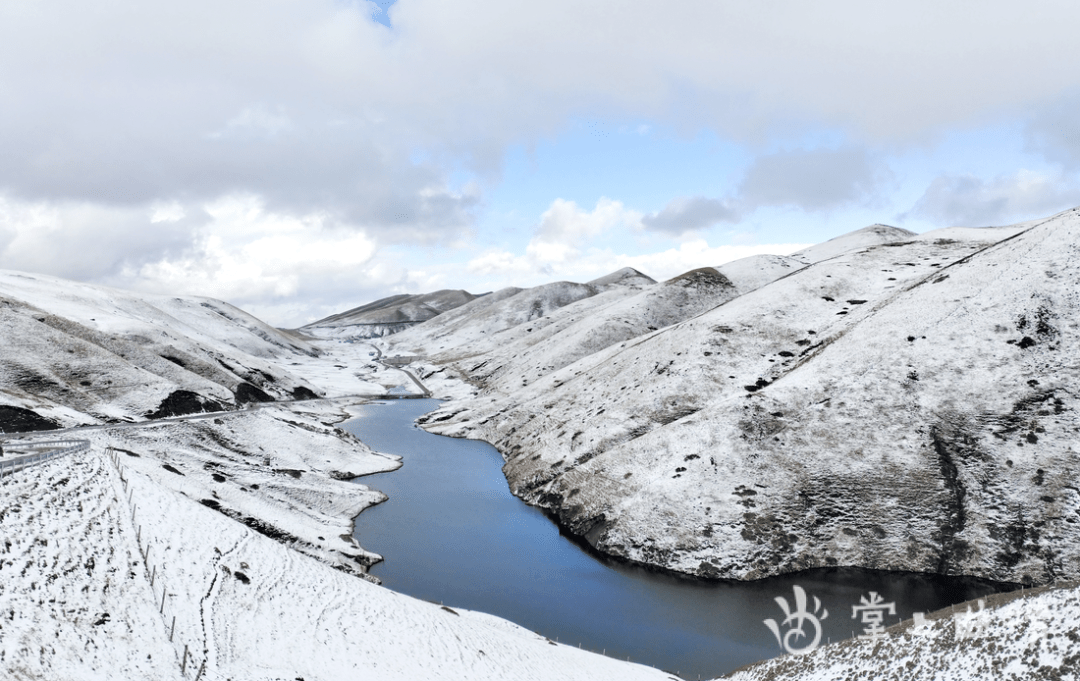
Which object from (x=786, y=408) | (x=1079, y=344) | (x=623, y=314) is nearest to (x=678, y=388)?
(x=786, y=408)

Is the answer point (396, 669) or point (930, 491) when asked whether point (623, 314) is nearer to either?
point (930, 491)

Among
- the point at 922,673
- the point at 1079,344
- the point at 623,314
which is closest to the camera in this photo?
the point at 922,673

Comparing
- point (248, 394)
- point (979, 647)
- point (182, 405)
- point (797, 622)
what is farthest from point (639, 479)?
point (248, 394)

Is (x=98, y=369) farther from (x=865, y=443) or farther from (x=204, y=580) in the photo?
(x=865, y=443)

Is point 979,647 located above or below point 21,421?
below

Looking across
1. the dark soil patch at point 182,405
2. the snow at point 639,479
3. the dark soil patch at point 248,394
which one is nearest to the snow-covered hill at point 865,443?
the snow at point 639,479

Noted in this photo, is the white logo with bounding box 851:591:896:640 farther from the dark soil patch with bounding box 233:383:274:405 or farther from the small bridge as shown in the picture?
the dark soil patch with bounding box 233:383:274:405
